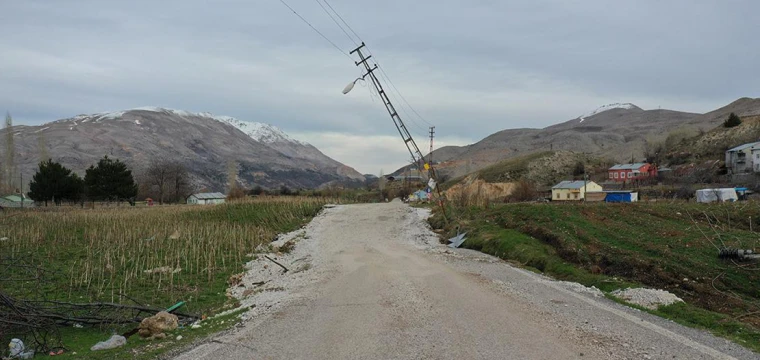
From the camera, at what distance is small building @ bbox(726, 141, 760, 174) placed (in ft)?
226

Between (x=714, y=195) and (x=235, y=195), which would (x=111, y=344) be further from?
(x=235, y=195)

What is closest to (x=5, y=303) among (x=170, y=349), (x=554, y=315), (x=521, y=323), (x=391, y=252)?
(x=170, y=349)

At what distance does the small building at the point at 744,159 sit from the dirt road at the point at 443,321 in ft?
222

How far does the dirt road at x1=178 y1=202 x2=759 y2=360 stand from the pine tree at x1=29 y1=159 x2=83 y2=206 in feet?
197

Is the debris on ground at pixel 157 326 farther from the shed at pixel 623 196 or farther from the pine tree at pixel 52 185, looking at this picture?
the pine tree at pixel 52 185

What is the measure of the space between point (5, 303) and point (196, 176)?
181449 mm

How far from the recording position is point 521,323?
33.6ft

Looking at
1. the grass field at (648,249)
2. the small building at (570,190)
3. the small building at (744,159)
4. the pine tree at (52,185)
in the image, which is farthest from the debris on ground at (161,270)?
the small building at (744,159)

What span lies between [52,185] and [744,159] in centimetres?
9176

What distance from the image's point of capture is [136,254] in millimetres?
23797

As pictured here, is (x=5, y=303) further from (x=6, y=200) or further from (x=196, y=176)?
(x=196, y=176)

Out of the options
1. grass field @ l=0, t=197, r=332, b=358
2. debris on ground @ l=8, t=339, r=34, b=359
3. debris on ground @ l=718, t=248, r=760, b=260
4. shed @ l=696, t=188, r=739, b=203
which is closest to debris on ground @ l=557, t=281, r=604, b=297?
debris on ground @ l=718, t=248, r=760, b=260

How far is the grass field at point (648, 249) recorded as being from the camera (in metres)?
12.5

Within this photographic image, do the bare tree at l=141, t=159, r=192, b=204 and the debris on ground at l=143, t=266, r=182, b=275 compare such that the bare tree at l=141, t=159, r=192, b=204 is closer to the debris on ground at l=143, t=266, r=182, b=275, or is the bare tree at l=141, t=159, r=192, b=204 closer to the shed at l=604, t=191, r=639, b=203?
the shed at l=604, t=191, r=639, b=203
